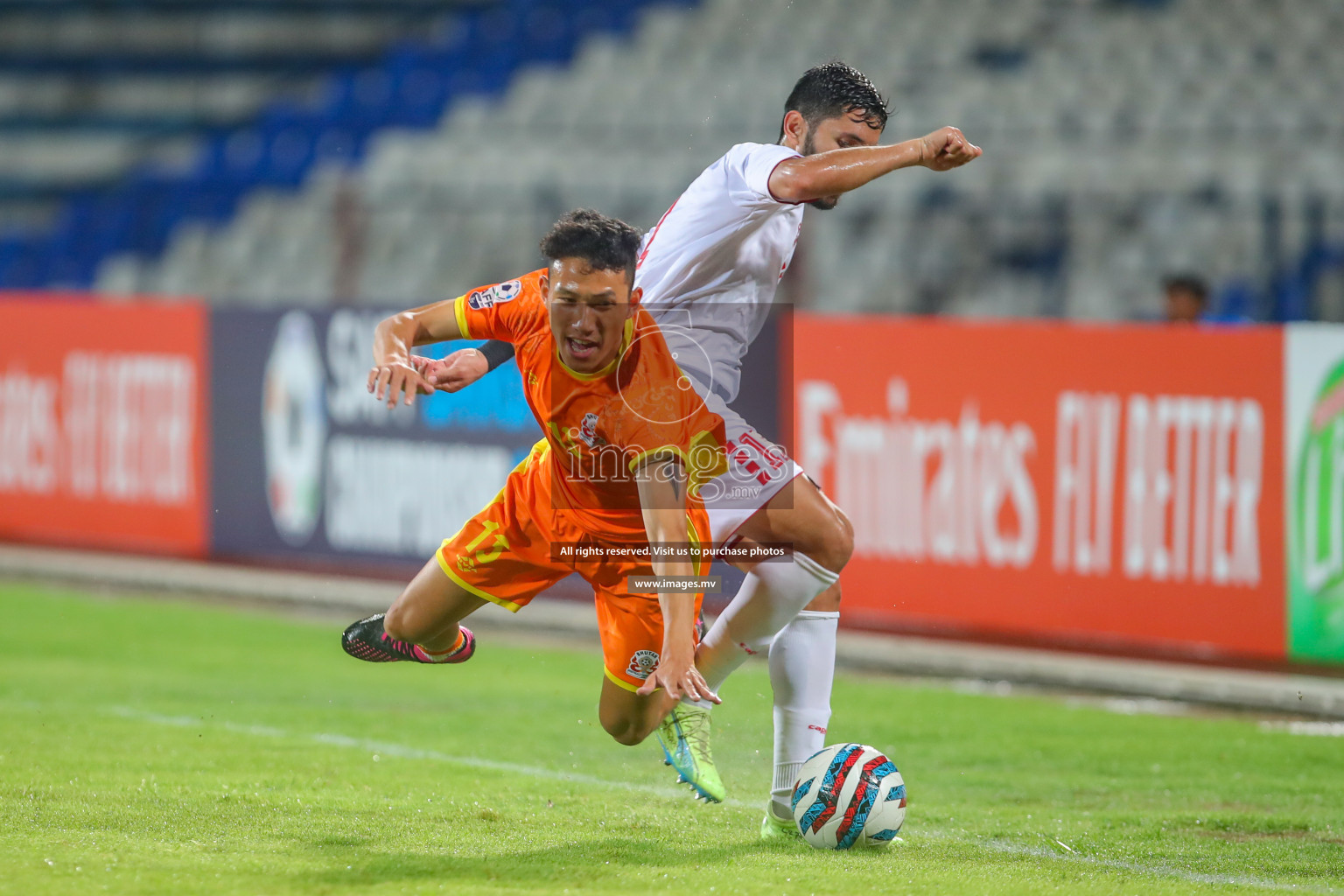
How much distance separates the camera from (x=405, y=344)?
4.88 m

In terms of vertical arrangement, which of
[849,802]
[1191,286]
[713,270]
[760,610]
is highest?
[1191,286]

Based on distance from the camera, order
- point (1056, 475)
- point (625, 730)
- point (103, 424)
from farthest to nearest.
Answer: point (103, 424), point (1056, 475), point (625, 730)

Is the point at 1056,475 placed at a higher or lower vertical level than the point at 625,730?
higher

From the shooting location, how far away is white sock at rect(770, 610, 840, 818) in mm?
5066

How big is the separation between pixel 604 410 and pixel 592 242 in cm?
47

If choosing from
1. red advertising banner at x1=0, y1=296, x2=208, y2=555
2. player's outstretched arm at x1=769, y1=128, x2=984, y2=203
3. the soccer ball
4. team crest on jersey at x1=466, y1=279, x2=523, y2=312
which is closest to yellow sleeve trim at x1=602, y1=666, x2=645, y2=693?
the soccer ball

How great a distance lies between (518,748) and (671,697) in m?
2.35

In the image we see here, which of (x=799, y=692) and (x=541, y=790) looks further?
(x=541, y=790)

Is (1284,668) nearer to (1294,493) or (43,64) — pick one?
(1294,493)

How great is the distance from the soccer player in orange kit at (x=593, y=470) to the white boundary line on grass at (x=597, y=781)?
2.40 ft

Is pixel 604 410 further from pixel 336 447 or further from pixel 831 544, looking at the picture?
pixel 336 447

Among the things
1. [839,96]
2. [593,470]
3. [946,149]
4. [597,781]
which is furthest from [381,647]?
[946,149]

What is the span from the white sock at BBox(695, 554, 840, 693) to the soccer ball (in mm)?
461

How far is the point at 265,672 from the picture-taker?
27.7 ft
